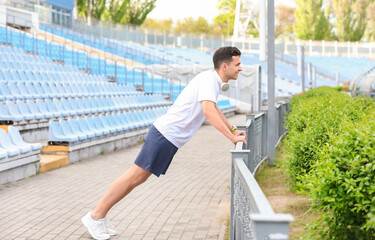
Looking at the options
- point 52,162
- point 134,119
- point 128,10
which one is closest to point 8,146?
point 52,162

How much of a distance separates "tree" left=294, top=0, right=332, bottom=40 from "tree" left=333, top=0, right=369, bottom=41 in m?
1.79

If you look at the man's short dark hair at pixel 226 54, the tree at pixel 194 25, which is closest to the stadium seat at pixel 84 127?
the man's short dark hair at pixel 226 54

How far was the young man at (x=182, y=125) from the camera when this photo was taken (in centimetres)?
516

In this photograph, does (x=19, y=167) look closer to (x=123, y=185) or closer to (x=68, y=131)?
(x=68, y=131)

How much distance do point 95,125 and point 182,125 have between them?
9199 millimetres

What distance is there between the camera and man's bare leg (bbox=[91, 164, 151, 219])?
18.5ft

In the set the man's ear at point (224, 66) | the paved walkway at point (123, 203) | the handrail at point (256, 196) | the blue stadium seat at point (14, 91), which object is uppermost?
the man's ear at point (224, 66)

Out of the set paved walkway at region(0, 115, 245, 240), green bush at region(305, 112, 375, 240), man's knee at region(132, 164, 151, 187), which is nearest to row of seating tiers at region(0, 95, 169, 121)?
paved walkway at region(0, 115, 245, 240)

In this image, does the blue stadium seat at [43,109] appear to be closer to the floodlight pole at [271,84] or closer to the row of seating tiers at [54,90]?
the row of seating tiers at [54,90]

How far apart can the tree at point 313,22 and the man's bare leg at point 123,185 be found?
8057 centimetres

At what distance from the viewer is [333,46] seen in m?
72.2

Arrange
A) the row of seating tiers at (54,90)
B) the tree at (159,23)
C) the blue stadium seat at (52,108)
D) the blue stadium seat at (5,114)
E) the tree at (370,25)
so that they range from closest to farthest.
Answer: the blue stadium seat at (5,114) < the blue stadium seat at (52,108) < the row of seating tiers at (54,90) < the tree at (370,25) < the tree at (159,23)

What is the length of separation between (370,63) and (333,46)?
519 centimetres

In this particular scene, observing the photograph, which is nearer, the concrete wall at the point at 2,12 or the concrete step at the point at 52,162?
the concrete step at the point at 52,162
